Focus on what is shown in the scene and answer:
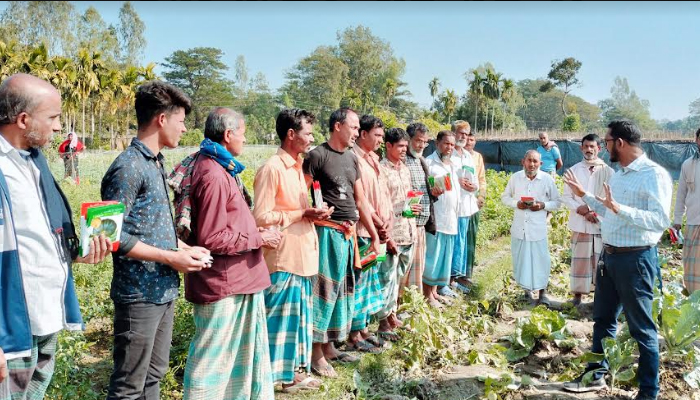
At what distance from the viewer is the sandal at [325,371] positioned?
12.0 feet

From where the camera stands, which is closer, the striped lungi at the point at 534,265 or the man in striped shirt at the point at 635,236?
the man in striped shirt at the point at 635,236

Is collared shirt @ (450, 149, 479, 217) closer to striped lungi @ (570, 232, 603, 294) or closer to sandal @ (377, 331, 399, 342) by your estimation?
striped lungi @ (570, 232, 603, 294)

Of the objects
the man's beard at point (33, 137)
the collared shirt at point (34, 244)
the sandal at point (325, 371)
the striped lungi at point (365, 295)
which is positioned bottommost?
the sandal at point (325, 371)

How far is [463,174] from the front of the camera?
6.02 metres

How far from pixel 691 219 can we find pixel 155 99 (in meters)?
4.95

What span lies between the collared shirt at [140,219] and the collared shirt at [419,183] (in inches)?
123

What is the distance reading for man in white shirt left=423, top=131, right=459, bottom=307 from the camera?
5555mm

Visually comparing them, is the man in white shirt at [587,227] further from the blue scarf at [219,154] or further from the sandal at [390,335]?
the blue scarf at [219,154]

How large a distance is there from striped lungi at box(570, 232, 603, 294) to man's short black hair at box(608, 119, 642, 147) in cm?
215

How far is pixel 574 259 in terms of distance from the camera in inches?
215

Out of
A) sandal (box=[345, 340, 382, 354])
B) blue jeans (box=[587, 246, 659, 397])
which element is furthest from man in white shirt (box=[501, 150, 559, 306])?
sandal (box=[345, 340, 382, 354])

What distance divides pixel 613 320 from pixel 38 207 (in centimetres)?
356

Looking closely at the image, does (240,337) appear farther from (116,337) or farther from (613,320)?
(613,320)

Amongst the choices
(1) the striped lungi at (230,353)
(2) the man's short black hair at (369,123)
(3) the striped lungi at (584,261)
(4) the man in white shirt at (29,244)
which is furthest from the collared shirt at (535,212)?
(4) the man in white shirt at (29,244)
